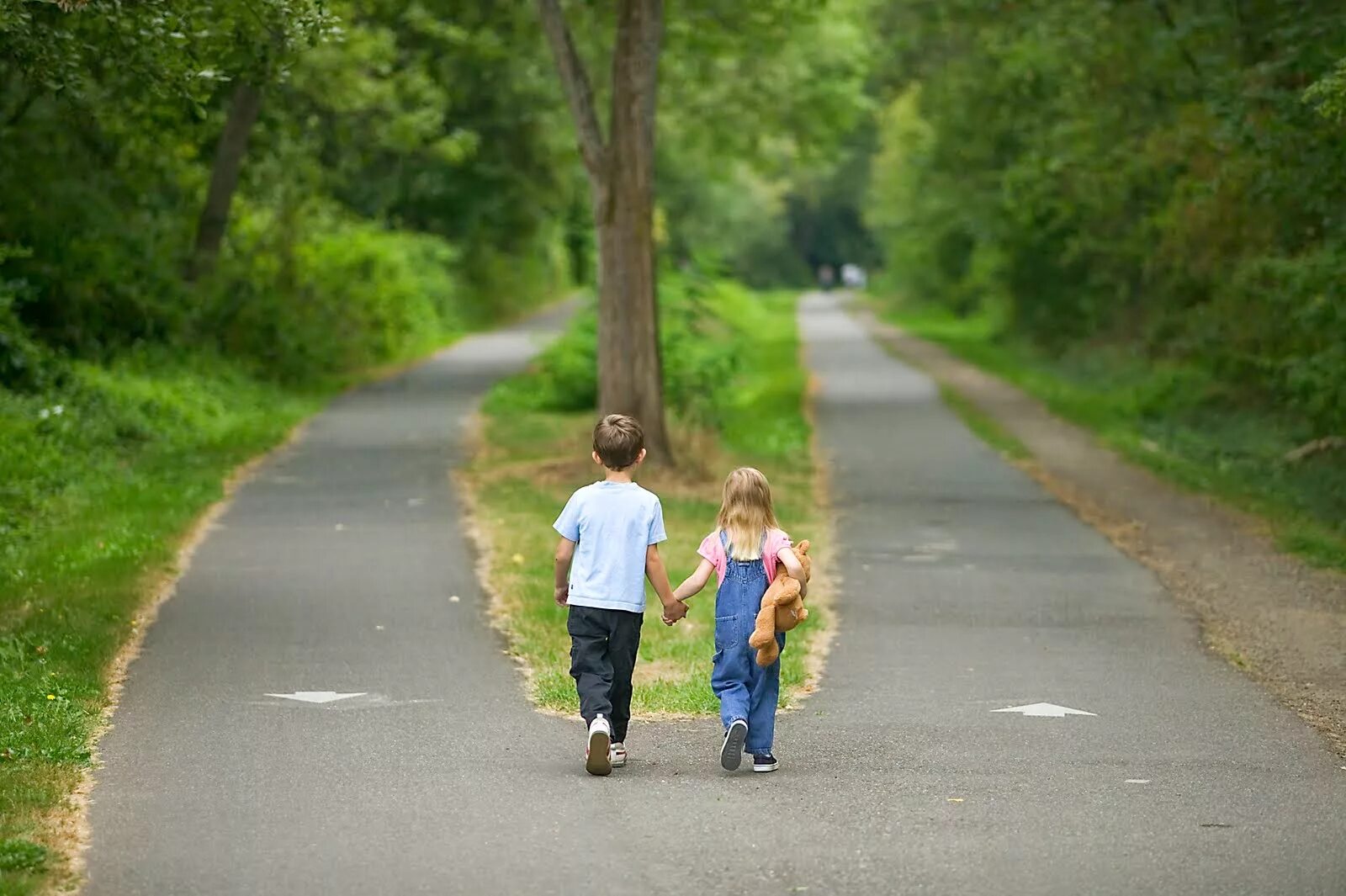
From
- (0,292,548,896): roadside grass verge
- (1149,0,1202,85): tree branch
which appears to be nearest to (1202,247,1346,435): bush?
(1149,0,1202,85): tree branch

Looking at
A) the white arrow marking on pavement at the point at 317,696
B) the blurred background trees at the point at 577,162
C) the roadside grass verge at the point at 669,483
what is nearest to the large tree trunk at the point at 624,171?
the roadside grass verge at the point at 669,483

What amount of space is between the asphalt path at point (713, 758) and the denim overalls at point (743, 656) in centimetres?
24

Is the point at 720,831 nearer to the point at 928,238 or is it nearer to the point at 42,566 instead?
the point at 42,566

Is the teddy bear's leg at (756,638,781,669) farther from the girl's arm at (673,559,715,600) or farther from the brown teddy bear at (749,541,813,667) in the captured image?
the girl's arm at (673,559,715,600)

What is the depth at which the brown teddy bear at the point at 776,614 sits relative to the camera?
812 cm

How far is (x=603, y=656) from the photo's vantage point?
845 centimetres

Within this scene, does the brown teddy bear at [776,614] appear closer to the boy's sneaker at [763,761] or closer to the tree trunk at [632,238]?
the boy's sneaker at [763,761]

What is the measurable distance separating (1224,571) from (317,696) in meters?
8.22

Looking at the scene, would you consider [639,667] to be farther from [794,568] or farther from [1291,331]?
[1291,331]

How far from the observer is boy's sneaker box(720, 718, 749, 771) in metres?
8.16

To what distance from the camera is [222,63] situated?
1539 cm

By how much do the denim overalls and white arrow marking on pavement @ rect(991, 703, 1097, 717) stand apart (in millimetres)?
2082

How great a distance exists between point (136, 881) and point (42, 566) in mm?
7797

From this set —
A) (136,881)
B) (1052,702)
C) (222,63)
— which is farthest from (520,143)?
(136,881)
